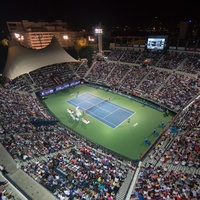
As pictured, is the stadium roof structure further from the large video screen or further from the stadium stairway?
the stadium stairway

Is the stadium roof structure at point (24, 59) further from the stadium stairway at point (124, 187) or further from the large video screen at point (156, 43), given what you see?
the stadium stairway at point (124, 187)

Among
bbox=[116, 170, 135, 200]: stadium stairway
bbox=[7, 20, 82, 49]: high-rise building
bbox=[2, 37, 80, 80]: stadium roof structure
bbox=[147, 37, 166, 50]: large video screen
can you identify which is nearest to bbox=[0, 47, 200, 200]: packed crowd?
bbox=[116, 170, 135, 200]: stadium stairway

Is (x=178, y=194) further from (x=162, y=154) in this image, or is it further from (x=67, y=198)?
(x=67, y=198)

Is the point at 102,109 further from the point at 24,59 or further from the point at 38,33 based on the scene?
the point at 38,33

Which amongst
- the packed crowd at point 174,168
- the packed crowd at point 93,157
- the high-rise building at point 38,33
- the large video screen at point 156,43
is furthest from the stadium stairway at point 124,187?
the high-rise building at point 38,33

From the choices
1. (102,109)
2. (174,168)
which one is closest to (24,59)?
(102,109)

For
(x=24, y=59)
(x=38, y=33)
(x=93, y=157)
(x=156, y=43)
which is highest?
(x=38, y=33)
